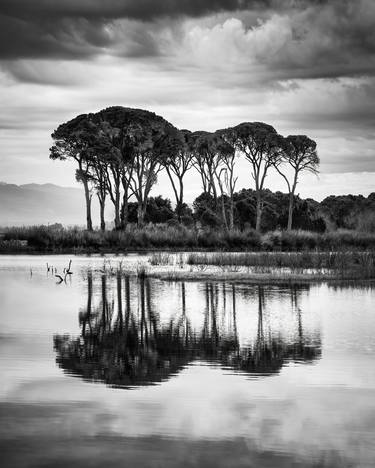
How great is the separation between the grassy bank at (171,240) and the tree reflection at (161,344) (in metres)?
32.6

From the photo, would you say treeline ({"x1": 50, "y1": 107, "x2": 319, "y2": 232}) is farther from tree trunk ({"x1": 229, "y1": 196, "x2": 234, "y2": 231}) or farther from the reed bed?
the reed bed

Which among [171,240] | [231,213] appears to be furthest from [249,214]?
[171,240]

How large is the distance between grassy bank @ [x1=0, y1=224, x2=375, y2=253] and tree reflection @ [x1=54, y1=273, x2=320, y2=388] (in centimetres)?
3264

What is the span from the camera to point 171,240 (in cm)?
5584

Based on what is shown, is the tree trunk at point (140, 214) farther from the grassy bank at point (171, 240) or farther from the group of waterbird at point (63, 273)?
the group of waterbird at point (63, 273)

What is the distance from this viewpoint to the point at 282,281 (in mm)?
29281

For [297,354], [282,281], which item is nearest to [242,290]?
[282,281]

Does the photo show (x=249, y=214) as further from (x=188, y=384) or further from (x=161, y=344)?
(x=188, y=384)

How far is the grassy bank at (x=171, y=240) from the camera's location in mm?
54528

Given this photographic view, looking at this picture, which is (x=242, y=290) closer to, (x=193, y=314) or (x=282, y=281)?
(x=282, y=281)

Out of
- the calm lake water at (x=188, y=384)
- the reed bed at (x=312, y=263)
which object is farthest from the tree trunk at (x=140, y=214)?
the calm lake water at (x=188, y=384)

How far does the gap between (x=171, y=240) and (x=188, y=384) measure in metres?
45.0

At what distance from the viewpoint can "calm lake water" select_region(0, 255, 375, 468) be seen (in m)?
7.77

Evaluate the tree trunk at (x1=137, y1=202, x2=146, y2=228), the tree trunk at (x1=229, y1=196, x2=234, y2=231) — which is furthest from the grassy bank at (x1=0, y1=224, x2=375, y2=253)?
the tree trunk at (x1=229, y1=196, x2=234, y2=231)
